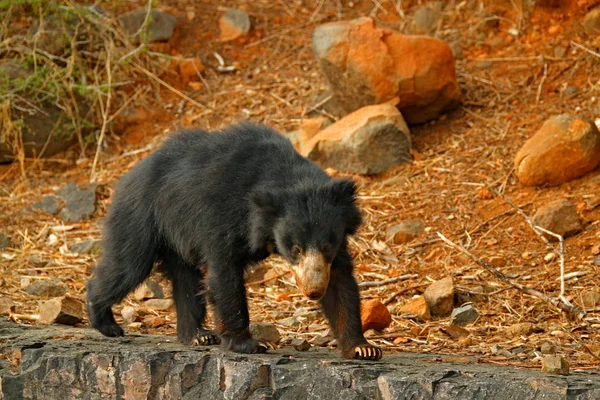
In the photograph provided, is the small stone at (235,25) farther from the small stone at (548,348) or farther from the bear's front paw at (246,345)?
the small stone at (548,348)

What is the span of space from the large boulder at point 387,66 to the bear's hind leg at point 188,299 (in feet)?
10.0

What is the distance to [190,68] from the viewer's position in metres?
9.31

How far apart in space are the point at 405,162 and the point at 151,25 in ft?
11.2

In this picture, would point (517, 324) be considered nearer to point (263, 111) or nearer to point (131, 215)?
point (131, 215)

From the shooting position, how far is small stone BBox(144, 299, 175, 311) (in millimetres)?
6043

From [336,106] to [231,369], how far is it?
14.4ft

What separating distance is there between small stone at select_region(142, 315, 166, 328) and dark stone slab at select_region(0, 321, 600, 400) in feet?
2.85

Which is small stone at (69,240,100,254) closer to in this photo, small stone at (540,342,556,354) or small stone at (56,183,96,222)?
small stone at (56,183,96,222)

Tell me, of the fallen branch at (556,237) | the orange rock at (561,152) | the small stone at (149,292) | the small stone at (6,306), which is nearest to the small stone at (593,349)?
the fallen branch at (556,237)

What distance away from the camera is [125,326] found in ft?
18.4

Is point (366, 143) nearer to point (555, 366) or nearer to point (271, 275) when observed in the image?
point (271, 275)

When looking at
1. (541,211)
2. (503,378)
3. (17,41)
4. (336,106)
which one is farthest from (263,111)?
(503,378)

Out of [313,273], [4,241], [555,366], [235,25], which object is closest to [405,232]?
[313,273]

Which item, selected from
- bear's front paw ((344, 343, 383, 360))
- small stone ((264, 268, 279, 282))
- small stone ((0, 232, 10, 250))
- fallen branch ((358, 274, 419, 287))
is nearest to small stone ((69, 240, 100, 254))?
small stone ((0, 232, 10, 250))
